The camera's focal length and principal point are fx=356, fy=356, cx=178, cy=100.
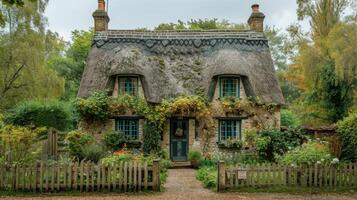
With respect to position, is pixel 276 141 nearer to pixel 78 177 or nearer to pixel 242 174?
pixel 242 174

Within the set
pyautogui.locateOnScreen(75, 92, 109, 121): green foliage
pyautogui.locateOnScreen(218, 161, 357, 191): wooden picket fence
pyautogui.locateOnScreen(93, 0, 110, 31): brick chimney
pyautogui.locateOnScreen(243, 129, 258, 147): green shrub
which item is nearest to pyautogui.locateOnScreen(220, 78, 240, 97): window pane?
pyautogui.locateOnScreen(243, 129, 258, 147): green shrub

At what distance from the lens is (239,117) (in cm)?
1798

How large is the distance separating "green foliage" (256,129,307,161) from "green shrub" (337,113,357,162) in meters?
2.57

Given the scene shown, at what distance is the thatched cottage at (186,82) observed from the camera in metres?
18.0

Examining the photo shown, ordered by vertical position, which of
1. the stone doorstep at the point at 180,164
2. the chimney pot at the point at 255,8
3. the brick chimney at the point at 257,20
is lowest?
the stone doorstep at the point at 180,164

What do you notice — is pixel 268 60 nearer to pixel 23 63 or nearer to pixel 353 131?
pixel 353 131

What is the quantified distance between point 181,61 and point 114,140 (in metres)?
5.68

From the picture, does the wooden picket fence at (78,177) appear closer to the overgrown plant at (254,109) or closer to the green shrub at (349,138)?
the green shrub at (349,138)

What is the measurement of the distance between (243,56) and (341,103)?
797 centimetres

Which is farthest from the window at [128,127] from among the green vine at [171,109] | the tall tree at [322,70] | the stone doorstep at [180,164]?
the tall tree at [322,70]

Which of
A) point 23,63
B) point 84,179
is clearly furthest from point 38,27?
point 84,179

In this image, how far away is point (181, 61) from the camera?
19578mm

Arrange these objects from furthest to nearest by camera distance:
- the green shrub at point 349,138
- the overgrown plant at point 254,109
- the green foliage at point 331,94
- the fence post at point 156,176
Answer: the green foliage at point 331,94 → the overgrown plant at point 254,109 → the green shrub at point 349,138 → the fence post at point 156,176

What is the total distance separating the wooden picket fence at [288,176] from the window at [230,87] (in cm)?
784
